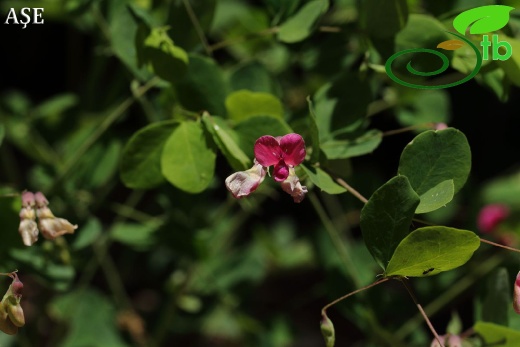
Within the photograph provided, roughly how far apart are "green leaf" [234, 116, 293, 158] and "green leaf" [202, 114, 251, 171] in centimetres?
1

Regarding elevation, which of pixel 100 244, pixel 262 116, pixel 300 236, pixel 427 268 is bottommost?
pixel 300 236

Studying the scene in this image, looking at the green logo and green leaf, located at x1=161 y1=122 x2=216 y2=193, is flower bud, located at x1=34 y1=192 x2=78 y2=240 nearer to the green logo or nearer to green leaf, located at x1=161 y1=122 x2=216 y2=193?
green leaf, located at x1=161 y1=122 x2=216 y2=193

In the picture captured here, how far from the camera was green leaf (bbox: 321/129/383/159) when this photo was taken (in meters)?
1.00

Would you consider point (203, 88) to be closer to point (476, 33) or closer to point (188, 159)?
point (188, 159)

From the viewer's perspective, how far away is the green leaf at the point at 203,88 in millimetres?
1059

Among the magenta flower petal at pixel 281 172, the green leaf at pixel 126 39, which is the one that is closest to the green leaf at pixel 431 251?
the magenta flower petal at pixel 281 172

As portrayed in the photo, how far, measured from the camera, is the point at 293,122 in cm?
116

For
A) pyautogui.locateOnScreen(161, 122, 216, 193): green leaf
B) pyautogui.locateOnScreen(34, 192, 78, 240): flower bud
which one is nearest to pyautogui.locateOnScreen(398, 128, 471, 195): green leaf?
pyautogui.locateOnScreen(161, 122, 216, 193): green leaf

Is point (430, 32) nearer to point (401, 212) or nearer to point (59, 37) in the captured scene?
point (401, 212)

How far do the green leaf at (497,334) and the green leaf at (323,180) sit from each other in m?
0.25

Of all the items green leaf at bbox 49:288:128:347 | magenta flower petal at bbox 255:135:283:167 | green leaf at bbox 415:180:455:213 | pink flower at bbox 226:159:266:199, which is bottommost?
green leaf at bbox 49:288:128:347

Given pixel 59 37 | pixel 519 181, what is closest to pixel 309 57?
pixel 519 181

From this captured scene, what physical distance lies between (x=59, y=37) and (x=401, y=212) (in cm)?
134

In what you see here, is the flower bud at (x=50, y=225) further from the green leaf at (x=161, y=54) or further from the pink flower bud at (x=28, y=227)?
the green leaf at (x=161, y=54)
